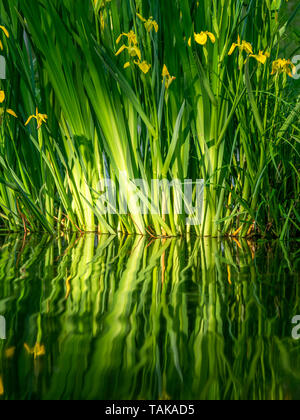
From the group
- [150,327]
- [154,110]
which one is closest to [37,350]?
[150,327]

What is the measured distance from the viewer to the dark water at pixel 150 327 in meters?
0.41

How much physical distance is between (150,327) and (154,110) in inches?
29.3

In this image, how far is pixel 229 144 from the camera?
1.29 metres

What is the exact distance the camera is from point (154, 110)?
1.19 m

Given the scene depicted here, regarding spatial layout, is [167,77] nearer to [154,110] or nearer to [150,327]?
[154,110]

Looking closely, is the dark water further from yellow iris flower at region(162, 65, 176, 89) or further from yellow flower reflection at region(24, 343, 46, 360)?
yellow iris flower at region(162, 65, 176, 89)

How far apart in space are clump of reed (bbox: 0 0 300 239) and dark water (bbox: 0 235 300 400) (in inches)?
12.5

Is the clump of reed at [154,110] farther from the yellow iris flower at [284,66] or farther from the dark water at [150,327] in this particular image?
the dark water at [150,327]

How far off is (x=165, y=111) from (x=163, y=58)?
0.48ft

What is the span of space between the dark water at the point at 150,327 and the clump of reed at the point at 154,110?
0.32m

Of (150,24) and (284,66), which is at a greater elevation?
(150,24)

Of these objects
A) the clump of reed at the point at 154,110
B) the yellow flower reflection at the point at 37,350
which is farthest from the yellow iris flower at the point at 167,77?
the yellow flower reflection at the point at 37,350

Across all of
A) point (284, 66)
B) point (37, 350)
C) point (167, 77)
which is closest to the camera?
point (37, 350)
